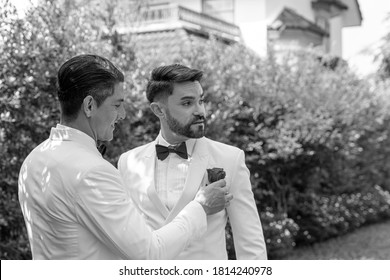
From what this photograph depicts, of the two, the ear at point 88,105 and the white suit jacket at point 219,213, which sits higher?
the ear at point 88,105

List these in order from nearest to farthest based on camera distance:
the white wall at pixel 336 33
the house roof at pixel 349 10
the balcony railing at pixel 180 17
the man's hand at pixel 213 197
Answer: the man's hand at pixel 213 197, the balcony railing at pixel 180 17, the house roof at pixel 349 10, the white wall at pixel 336 33

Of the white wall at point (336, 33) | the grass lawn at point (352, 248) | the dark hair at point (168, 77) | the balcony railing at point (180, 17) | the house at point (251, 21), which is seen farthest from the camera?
the white wall at point (336, 33)

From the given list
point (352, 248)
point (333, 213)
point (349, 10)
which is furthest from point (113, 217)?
point (349, 10)

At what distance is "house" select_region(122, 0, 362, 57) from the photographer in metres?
19.6

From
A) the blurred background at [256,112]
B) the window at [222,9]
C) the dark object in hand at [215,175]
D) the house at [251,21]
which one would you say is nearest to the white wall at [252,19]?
the house at [251,21]

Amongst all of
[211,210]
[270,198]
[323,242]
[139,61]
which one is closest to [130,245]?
[211,210]

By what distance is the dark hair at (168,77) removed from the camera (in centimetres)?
340

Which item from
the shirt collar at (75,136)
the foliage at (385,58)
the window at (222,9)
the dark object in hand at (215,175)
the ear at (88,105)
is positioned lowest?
the dark object in hand at (215,175)

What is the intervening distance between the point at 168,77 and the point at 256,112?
21.2 ft

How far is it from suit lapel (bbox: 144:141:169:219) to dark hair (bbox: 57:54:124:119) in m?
0.90

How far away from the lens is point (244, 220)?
338cm

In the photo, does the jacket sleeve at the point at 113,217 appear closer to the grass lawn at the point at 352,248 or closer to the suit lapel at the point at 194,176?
the suit lapel at the point at 194,176

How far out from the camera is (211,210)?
9.34 feet

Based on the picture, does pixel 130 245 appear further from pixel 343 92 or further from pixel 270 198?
pixel 343 92
